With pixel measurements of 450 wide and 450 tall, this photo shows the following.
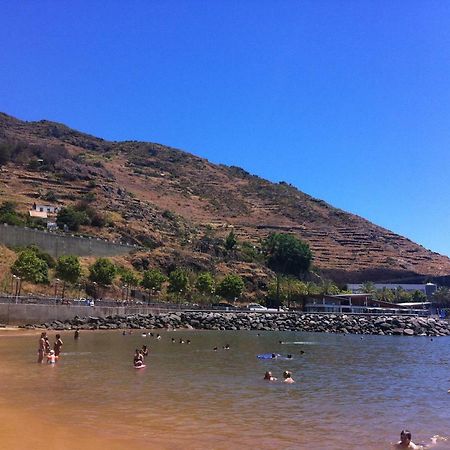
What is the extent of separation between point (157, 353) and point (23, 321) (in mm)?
21499

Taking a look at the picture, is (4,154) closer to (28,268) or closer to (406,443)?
(28,268)

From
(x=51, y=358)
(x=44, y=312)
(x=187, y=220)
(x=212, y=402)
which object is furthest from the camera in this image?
(x=187, y=220)

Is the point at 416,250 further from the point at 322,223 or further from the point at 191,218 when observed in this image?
the point at 191,218

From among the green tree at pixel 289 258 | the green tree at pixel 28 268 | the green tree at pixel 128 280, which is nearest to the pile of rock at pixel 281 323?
the green tree at pixel 128 280

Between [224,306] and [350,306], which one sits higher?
[350,306]

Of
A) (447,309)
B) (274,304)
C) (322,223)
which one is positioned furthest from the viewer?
(322,223)

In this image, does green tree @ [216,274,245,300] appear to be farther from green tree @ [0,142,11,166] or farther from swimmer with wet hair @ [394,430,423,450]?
green tree @ [0,142,11,166]

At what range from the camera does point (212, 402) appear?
739 inches

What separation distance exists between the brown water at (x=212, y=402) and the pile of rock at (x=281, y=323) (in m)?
30.5

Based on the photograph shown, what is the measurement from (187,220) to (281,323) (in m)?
77.6

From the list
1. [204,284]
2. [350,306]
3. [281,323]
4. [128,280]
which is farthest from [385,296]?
[128,280]

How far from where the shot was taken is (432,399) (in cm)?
2153

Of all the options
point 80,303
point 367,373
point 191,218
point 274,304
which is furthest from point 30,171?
point 367,373

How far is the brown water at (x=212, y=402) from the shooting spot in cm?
1355
